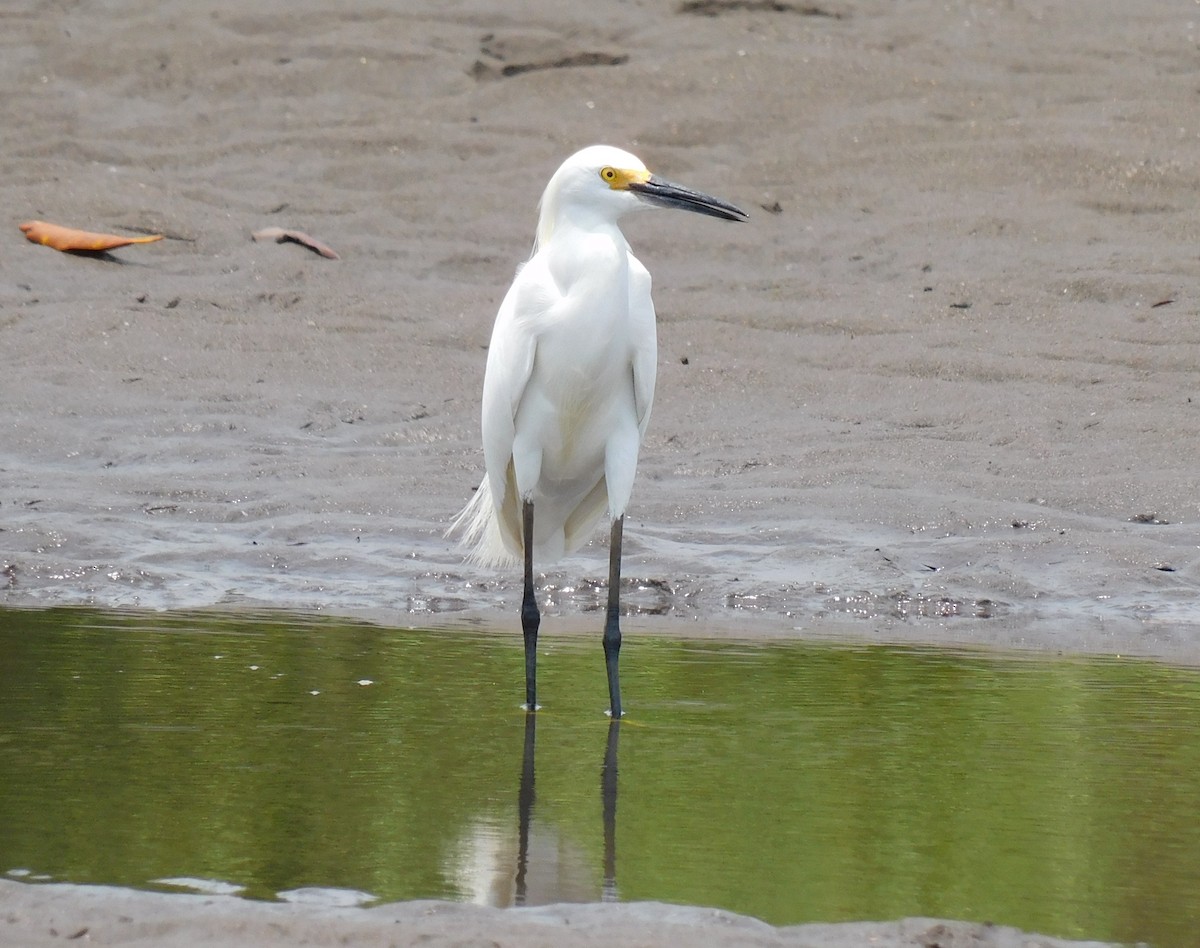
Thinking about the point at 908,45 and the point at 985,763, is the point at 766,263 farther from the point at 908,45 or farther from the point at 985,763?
the point at 985,763

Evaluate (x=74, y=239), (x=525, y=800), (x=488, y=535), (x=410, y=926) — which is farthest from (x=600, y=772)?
(x=74, y=239)

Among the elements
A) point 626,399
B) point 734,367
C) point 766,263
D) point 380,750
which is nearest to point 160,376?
point 734,367

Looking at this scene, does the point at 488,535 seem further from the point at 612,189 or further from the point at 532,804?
the point at 532,804

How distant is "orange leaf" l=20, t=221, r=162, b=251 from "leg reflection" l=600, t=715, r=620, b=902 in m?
5.94

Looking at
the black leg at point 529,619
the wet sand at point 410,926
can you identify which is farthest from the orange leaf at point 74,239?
the wet sand at point 410,926

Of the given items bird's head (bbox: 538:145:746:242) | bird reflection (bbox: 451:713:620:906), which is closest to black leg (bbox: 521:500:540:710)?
bird's head (bbox: 538:145:746:242)

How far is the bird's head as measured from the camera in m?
4.85

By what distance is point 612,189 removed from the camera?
16.0ft

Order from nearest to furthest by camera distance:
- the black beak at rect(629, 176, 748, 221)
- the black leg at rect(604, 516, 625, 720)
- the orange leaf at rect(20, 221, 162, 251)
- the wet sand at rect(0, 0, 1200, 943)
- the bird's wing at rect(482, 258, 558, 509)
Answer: the black leg at rect(604, 516, 625, 720), the black beak at rect(629, 176, 748, 221), the bird's wing at rect(482, 258, 558, 509), the wet sand at rect(0, 0, 1200, 943), the orange leaf at rect(20, 221, 162, 251)

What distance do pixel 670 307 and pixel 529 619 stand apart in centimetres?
448

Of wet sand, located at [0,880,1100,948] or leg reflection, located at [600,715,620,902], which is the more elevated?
wet sand, located at [0,880,1100,948]

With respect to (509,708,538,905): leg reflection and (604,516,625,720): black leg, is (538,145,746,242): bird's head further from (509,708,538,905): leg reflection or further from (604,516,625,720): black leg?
(509,708,538,905): leg reflection

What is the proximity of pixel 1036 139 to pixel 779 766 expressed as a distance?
752 cm

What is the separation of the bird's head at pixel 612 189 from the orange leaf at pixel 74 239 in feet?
17.1
